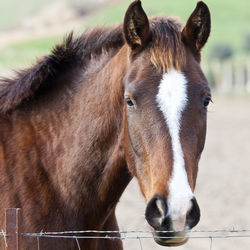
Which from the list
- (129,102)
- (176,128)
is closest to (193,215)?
(176,128)

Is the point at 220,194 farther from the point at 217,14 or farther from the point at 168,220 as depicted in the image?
the point at 217,14

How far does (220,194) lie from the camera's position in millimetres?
9734

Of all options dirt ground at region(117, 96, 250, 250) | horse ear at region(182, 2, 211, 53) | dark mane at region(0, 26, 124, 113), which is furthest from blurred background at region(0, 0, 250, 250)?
horse ear at region(182, 2, 211, 53)

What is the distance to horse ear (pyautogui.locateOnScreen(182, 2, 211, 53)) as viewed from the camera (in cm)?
347

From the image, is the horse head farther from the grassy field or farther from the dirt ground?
the grassy field

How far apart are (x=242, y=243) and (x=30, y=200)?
4938 millimetres

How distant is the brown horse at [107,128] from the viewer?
9.99 feet

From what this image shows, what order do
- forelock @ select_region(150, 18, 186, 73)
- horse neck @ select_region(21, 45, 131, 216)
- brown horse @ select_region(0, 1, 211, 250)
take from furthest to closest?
1. horse neck @ select_region(21, 45, 131, 216)
2. forelock @ select_region(150, 18, 186, 73)
3. brown horse @ select_region(0, 1, 211, 250)

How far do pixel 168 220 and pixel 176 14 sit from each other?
181 ft

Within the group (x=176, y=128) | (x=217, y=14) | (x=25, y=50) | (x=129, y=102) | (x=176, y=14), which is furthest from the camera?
(x=217, y=14)

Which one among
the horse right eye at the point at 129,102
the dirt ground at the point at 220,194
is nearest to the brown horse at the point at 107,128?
the horse right eye at the point at 129,102

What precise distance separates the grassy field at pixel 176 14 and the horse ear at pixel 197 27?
36.2 meters

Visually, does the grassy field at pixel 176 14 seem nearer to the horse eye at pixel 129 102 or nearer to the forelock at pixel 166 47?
the forelock at pixel 166 47

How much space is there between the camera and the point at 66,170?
3668 millimetres
